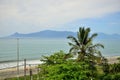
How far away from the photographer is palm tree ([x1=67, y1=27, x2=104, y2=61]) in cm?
3500

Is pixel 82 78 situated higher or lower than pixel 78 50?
lower

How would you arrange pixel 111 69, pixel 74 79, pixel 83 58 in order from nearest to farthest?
pixel 74 79, pixel 83 58, pixel 111 69

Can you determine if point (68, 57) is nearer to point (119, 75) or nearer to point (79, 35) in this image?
point (79, 35)

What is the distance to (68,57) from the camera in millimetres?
34969

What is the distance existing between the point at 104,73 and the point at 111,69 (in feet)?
6.36

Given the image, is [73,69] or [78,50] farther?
[78,50]

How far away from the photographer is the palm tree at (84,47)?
35000 mm

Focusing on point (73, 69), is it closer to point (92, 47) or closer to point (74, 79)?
point (74, 79)

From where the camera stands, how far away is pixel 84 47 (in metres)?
35.1

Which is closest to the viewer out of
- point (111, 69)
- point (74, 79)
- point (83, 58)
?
point (74, 79)

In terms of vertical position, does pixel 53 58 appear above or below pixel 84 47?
below

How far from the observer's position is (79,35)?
3578cm

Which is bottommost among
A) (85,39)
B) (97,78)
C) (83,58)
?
(97,78)

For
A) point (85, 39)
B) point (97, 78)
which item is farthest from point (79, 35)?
point (97, 78)
